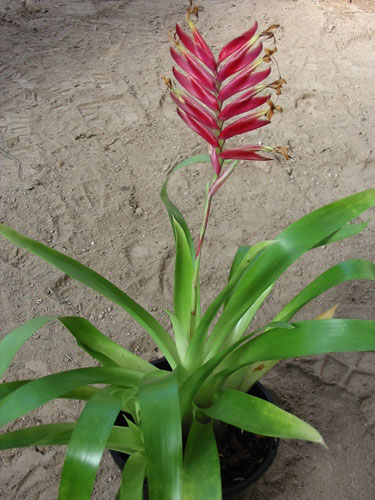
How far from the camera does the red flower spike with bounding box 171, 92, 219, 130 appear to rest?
37.5 inches

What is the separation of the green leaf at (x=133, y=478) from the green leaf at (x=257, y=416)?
0.18 metres

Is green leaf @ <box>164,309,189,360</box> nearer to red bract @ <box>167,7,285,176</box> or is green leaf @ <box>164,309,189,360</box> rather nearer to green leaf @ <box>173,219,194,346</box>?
green leaf @ <box>173,219,194,346</box>

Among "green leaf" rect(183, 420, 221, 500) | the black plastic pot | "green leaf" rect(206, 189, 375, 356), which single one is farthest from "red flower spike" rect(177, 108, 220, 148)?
the black plastic pot

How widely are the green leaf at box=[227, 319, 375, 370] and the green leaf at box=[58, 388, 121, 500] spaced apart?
0.35 meters

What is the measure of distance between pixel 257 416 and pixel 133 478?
30cm

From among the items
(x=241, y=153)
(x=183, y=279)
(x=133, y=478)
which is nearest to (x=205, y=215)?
(x=241, y=153)

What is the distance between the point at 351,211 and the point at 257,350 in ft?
1.15

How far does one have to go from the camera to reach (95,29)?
366 cm

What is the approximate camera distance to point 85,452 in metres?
0.94

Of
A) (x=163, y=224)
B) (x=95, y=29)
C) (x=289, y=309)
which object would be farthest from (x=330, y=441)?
(x=95, y=29)

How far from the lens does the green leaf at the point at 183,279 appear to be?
1372 millimetres

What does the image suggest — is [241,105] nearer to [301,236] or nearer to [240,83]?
[240,83]

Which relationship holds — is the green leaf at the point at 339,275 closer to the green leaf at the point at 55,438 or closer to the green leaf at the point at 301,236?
the green leaf at the point at 301,236

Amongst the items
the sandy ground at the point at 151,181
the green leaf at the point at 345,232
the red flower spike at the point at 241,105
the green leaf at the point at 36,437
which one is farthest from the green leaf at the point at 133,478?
the red flower spike at the point at 241,105
